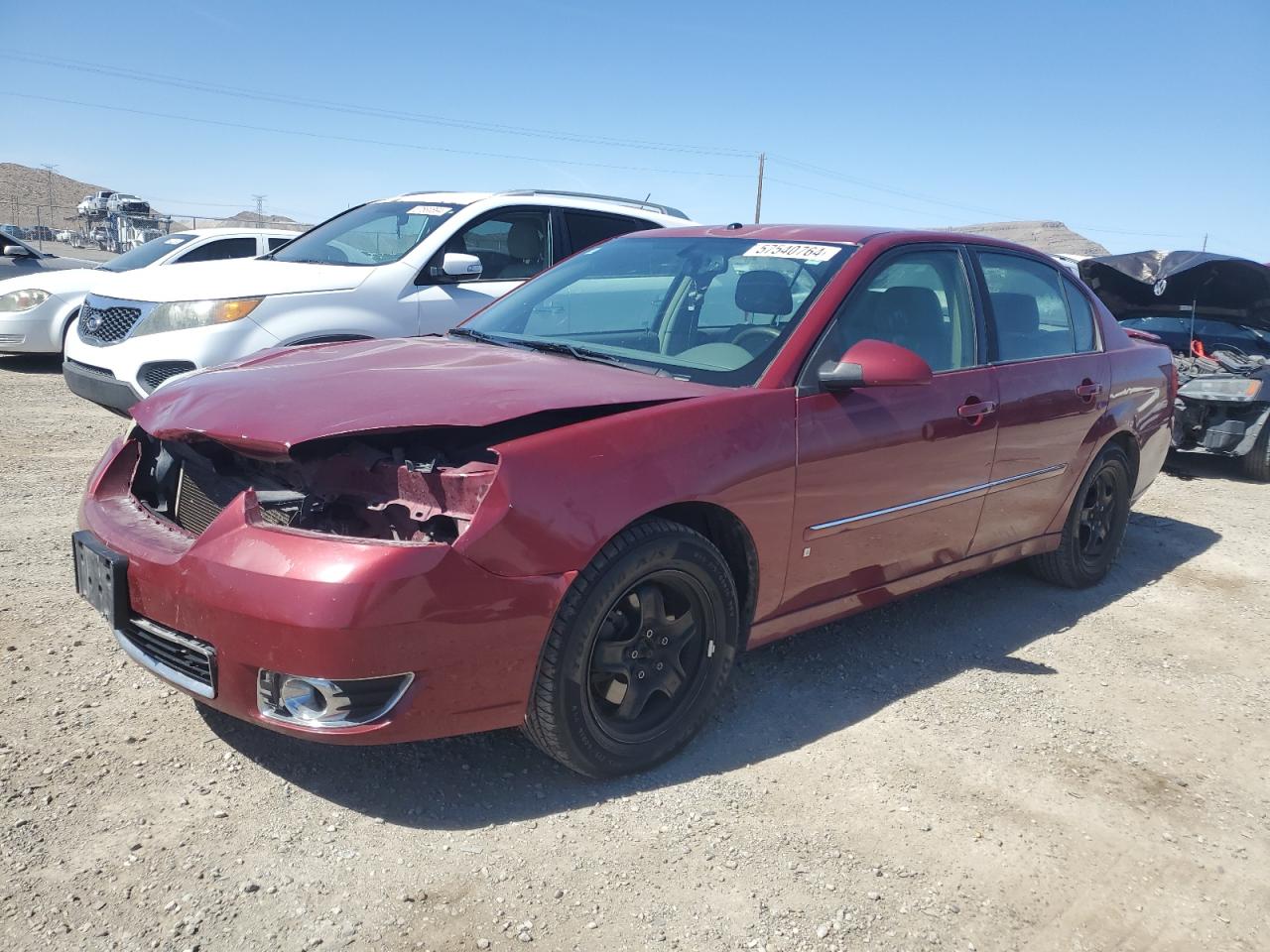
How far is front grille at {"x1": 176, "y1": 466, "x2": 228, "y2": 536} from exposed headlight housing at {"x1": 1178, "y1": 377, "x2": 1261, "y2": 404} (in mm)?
7621

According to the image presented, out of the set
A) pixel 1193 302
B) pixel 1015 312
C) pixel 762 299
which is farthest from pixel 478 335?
pixel 1193 302

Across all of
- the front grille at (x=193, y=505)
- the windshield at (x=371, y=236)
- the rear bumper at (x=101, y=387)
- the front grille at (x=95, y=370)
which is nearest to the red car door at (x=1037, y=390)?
the front grille at (x=193, y=505)

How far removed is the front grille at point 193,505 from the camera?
2963 mm

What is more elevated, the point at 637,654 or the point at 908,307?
the point at 908,307

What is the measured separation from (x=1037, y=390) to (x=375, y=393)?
2829mm

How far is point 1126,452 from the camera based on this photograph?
17.0 feet

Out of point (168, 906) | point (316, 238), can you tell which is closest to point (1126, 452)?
point (168, 906)

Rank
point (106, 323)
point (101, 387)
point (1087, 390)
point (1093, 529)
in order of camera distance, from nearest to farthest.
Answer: point (1087, 390), point (1093, 529), point (101, 387), point (106, 323)

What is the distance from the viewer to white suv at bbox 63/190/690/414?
599cm

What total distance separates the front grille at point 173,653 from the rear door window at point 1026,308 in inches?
125

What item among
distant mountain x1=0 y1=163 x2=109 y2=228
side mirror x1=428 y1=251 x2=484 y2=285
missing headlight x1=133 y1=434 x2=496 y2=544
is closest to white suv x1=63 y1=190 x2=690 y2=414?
side mirror x1=428 y1=251 x2=484 y2=285

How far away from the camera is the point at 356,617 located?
7.75ft

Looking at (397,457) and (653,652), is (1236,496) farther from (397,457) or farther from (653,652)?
(397,457)

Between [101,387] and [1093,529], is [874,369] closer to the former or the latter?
[1093,529]
